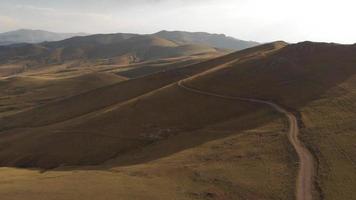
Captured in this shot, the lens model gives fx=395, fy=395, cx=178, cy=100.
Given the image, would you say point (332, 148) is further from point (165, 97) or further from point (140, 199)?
point (165, 97)

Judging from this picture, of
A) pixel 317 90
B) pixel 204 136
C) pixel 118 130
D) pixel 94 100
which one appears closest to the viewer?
pixel 204 136

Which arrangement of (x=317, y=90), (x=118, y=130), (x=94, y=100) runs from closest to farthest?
(x=118, y=130) → (x=317, y=90) → (x=94, y=100)

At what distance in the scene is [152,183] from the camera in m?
51.6

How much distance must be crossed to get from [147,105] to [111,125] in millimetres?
13502

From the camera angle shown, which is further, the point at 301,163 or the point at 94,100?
the point at 94,100

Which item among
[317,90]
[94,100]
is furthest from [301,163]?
[94,100]

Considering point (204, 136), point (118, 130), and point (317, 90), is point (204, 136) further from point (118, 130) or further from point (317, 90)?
point (317, 90)

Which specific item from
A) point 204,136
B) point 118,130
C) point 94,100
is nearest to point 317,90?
point 204,136

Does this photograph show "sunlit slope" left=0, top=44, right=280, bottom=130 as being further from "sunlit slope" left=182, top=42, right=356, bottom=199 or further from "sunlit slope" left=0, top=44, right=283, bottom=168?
"sunlit slope" left=182, top=42, right=356, bottom=199

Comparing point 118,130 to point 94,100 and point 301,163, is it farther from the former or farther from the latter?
point 94,100

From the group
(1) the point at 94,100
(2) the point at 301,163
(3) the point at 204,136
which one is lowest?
(1) the point at 94,100

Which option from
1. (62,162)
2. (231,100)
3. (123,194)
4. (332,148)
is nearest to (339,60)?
(231,100)

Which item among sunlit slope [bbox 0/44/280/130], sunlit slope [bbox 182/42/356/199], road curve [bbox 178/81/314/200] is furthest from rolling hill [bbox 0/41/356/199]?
road curve [bbox 178/81/314/200]

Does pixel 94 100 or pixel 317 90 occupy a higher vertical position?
pixel 317 90
